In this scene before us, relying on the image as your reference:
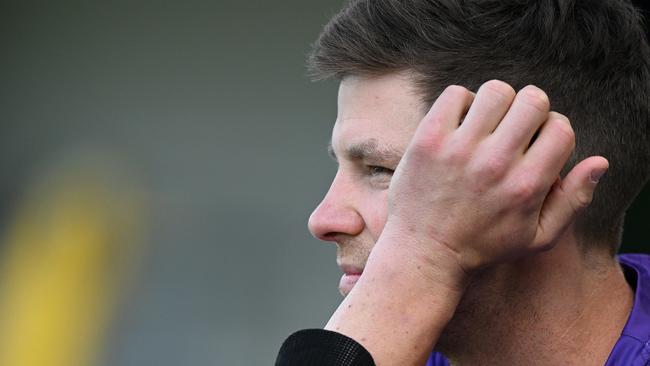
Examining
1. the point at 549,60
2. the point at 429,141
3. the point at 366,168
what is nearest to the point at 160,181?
the point at 366,168

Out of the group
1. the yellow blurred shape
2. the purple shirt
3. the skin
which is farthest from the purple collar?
the yellow blurred shape

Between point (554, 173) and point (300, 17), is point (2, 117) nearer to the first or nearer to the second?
point (300, 17)

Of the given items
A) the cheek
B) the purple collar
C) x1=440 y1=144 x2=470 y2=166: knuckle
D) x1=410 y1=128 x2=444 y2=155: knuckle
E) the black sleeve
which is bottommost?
the purple collar

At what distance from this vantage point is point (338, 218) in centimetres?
117

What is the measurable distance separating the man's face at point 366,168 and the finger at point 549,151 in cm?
32

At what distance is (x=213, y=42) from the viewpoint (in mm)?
3383

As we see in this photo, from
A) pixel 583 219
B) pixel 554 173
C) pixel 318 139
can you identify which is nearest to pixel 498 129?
pixel 554 173

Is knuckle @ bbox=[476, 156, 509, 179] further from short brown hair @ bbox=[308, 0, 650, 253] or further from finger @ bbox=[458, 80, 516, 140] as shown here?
short brown hair @ bbox=[308, 0, 650, 253]

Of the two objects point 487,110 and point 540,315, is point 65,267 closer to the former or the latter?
point 540,315

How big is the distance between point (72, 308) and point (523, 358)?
254 cm

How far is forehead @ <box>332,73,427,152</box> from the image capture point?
1.16 meters

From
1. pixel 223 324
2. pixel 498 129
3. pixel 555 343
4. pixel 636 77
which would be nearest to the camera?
pixel 498 129

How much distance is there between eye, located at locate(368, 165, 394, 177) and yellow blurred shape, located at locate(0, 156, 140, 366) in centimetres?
230

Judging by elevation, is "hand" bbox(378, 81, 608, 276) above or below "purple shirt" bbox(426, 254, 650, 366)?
above
